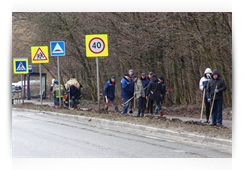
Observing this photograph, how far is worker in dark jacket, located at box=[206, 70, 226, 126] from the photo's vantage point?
12352mm

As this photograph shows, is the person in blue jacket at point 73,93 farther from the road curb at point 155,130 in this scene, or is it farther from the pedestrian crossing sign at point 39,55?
the road curb at point 155,130

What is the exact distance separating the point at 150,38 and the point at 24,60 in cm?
1012

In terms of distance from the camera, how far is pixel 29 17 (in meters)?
24.9

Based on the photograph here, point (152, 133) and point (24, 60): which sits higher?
point (24, 60)

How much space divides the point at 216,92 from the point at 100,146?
Result: 198 inches

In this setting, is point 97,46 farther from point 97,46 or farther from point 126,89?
point 126,89

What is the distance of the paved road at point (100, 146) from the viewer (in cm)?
775

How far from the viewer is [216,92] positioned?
1230 centimetres

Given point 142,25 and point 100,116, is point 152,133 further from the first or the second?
point 142,25

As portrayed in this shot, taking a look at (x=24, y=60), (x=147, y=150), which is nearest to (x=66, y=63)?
(x=24, y=60)

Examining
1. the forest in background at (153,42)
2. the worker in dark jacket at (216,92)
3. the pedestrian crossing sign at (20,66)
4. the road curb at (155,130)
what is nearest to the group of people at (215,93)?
the worker in dark jacket at (216,92)

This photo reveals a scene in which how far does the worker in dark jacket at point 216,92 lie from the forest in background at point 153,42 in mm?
2342

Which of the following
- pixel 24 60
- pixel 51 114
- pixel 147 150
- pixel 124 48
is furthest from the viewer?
pixel 24 60

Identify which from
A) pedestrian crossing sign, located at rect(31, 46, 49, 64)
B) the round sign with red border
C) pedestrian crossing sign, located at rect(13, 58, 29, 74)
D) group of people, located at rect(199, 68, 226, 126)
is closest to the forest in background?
the round sign with red border
